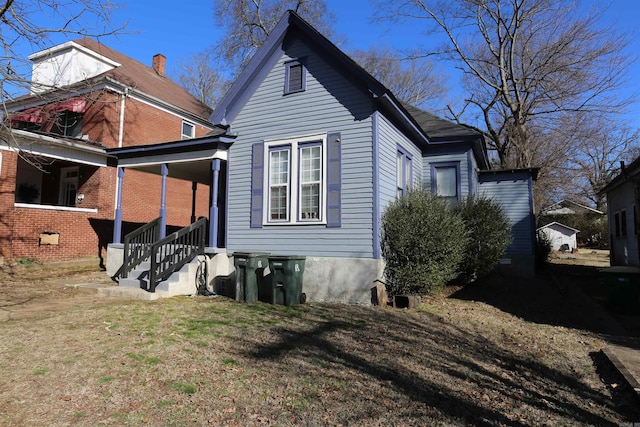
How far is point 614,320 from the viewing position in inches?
327

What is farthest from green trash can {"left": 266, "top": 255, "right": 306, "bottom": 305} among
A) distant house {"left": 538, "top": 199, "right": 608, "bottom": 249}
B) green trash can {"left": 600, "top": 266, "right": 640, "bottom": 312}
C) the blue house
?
distant house {"left": 538, "top": 199, "right": 608, "bottom": 249}

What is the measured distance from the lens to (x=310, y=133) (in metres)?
10.0

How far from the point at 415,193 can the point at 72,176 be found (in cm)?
1428

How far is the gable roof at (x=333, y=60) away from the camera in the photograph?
923 centimetres

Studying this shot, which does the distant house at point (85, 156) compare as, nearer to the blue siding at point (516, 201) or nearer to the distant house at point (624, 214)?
the blue siding at point (516, 201)

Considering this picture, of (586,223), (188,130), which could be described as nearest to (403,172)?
(188,130)

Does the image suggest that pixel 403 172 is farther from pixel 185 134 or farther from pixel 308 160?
pixel 185 134

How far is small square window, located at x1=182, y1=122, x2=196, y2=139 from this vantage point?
66.4 feet

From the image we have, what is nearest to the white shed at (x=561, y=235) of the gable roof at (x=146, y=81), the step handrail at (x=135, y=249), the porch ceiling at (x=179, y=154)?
the gable roof at (x=146, y=81)

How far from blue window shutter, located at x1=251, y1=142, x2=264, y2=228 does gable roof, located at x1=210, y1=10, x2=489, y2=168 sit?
5.01 feet

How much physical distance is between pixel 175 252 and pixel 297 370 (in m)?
6.27

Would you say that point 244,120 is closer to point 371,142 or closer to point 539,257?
point 371,142

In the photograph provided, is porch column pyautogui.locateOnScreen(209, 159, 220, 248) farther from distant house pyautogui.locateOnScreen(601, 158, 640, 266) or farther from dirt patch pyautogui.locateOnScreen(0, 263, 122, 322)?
distant house pyautogui.locateOnScreen(601, 158, 640, 266)

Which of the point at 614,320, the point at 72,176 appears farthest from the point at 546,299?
the point at 72,176
